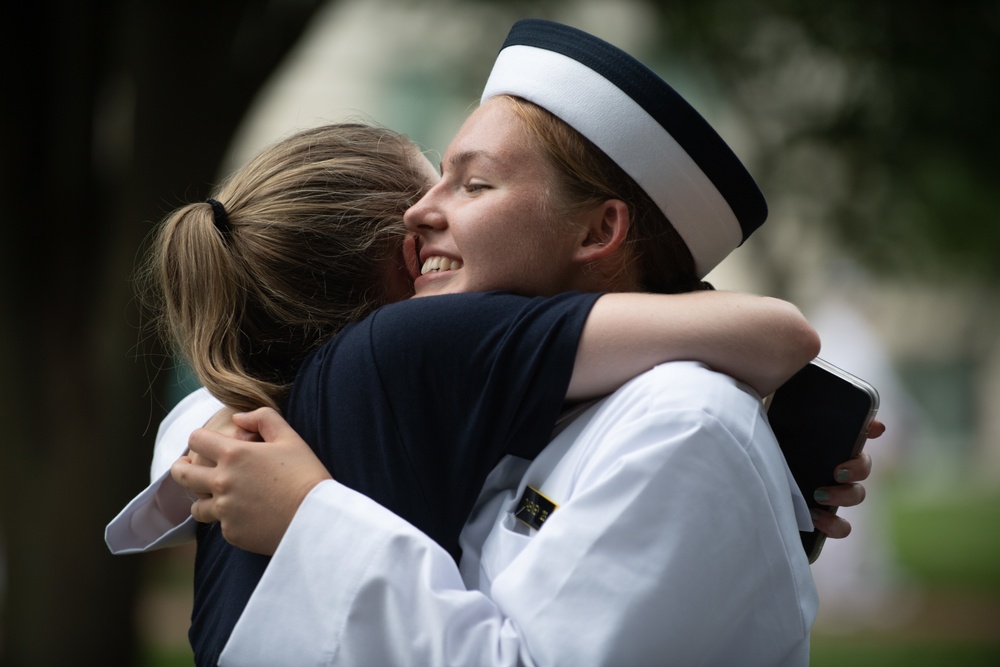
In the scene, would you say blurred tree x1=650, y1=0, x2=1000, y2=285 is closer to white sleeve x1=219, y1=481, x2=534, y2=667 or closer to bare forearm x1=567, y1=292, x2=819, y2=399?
bare forearm x1=567, y1=292, x2=819, y2=399

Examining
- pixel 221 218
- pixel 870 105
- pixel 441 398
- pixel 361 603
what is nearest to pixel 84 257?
pixel 221 218

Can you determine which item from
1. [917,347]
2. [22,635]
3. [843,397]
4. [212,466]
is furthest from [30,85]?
[917,347]

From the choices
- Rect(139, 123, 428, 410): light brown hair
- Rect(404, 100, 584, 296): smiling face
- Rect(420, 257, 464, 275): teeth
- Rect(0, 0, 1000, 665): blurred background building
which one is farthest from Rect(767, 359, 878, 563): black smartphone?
Rect(0, 0, 1000, 665): blurred background building

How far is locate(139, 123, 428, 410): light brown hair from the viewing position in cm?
222

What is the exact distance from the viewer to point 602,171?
223cm

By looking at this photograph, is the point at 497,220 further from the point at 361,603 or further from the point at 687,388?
the point at 361,603

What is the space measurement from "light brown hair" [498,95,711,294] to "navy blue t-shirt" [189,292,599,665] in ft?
0.95

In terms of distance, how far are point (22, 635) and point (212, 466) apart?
15.6 feet

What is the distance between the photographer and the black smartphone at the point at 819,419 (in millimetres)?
2129

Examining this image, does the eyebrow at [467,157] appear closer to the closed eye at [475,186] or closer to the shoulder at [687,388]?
the closed eye at [475,186]

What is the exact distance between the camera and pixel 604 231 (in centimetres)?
226

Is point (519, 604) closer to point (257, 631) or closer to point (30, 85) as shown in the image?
point (257, 631)

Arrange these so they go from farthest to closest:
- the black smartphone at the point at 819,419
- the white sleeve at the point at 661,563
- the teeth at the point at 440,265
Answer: the teeth at the point at 440,265 → the black smartphone at the point at 819,419 → the white sleeve at the point at 661,563

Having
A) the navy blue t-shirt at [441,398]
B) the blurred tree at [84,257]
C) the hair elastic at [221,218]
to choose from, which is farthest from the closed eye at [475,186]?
the blurred tree at [84,257]
